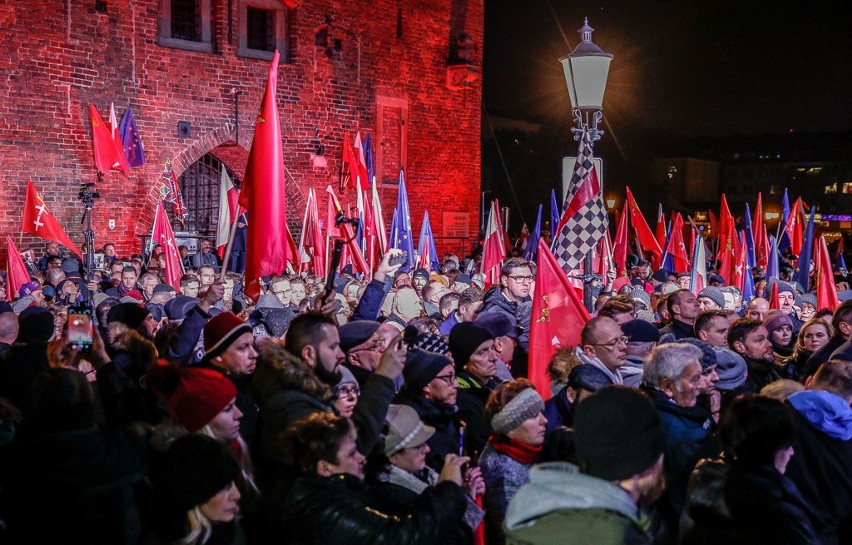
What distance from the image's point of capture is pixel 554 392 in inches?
226

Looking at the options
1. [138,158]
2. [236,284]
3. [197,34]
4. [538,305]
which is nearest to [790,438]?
[538,305]

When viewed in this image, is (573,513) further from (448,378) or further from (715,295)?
(715,295)

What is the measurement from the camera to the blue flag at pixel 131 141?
19922 millimetres

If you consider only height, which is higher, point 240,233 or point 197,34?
point 197,34

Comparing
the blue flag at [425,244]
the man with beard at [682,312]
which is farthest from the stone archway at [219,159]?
the man with beard at [682,312]

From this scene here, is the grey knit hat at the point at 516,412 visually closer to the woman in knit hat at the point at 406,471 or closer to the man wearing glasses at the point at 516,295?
the woman in knit hat at the point at 406,471

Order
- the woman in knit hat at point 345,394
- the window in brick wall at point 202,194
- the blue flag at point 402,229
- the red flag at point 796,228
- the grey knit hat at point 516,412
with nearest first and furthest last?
the grey knit hat at point 516,412, the woman in knit hat at point 345,394, the blue flag at point 402,229, the red flag at point 796,228, the window in brick wall at point 202,194

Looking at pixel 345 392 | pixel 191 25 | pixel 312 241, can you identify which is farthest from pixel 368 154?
pixel 345 392

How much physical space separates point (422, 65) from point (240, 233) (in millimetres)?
9442

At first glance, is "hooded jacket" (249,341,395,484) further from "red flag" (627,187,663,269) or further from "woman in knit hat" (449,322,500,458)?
"red flag" (627,187,663,269)

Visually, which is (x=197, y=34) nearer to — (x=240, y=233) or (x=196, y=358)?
(x=240, y=233)

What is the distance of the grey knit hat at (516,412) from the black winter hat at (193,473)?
133 cm

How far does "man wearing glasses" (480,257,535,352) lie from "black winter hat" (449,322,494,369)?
2.35m

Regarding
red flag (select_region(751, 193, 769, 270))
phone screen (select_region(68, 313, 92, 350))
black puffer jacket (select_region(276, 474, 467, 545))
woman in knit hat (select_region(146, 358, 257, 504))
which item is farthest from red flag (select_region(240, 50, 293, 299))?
red flag (select_region(751, 193, 769, 270))
